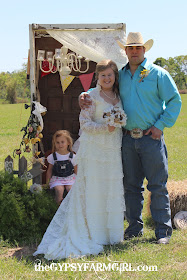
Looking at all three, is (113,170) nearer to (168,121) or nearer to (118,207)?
(118,207)

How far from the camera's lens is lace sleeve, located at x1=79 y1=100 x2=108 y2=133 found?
170 inches

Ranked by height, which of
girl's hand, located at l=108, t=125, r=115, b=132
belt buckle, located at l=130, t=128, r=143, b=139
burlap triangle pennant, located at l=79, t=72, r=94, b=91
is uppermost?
burlap triangle pennant, located at l=79, t=72, r=94, b=91

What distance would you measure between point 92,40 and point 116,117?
193 centimetres

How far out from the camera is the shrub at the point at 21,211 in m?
4.66

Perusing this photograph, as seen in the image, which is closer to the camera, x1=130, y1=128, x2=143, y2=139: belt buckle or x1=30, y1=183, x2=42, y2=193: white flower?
x1=130, y1=128, x2=143, y2=139: belt buckle

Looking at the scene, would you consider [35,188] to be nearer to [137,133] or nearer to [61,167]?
[61,167]

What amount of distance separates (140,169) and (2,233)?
1711 mm

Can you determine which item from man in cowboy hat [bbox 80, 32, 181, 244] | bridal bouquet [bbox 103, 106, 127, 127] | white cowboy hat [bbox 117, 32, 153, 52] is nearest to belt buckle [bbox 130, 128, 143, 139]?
man in cowboy hat [bbox 80, 32, 181, 244]

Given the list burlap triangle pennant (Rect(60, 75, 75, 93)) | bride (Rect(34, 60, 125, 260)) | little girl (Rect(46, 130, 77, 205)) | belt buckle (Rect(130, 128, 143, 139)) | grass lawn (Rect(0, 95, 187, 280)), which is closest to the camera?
grass lawn (Rect(0, 95, 187, 280))

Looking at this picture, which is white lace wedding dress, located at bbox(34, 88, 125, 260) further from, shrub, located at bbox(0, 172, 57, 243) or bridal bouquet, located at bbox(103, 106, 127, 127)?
shrub, located at bbox(0, 172, 57, 243)

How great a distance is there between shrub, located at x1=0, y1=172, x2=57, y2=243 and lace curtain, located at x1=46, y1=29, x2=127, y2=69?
2.01 metres

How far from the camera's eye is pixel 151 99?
14.0ft

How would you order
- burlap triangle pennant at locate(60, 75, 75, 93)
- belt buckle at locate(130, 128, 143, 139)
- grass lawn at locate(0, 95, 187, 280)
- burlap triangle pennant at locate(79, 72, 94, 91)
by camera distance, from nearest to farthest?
grass lawn at locate(0, 95, 187, 280), belt buckle at locate(130, 128, 143, 139), burlap triangle pennant at locate(79, 72, 94, 91), burlap triangle pennant at locate(60, 75, 75, 93)

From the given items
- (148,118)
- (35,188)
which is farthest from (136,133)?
(35,188)
